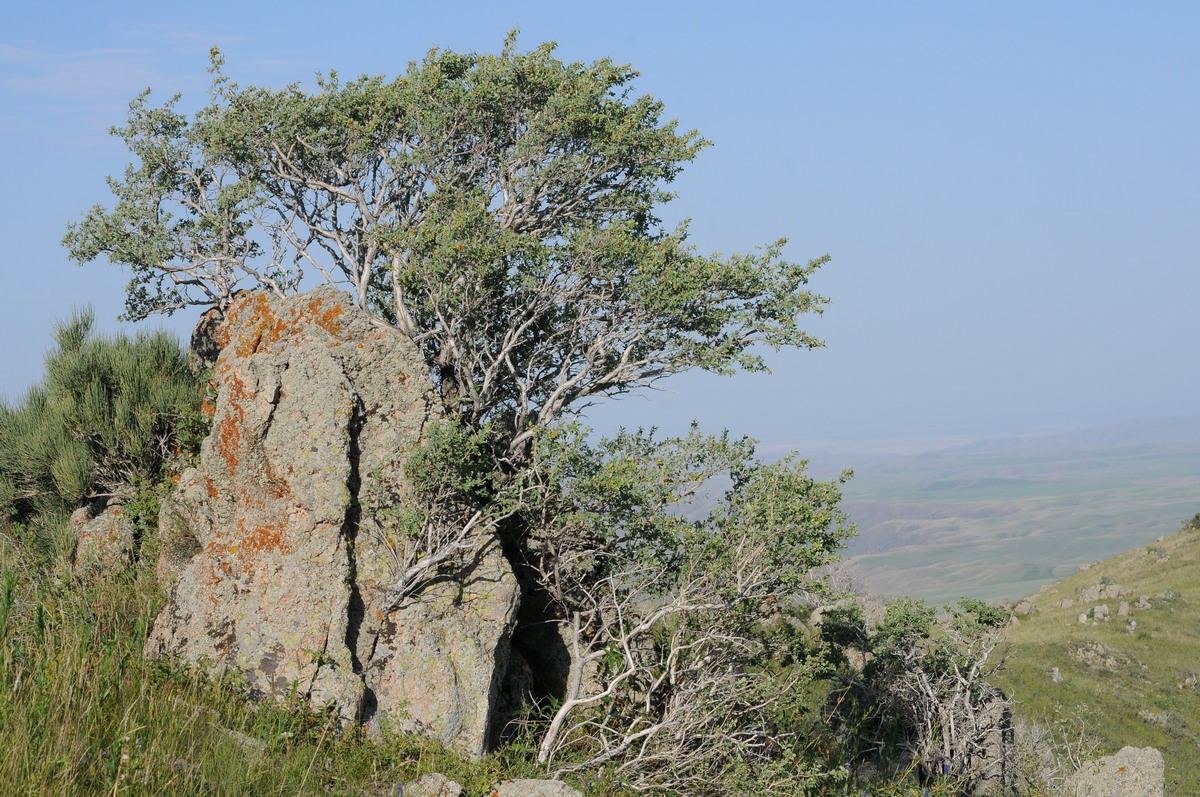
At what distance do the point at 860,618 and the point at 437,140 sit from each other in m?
9.95

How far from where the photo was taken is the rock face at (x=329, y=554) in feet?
30.7

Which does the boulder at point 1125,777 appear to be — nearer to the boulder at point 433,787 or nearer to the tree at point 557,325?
the tree at point 557,325

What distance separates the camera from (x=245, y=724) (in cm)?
805

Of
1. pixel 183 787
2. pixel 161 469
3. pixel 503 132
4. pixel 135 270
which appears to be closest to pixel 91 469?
pixel 161 469

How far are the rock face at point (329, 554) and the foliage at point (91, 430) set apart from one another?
3.45 meters

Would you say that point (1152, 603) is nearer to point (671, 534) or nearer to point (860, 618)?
point (860, 618)

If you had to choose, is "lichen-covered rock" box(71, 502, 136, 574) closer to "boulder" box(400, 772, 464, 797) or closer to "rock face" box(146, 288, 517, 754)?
"rock face" box(146, 288, 517, 754)

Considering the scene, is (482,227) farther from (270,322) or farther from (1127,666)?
(1127,666)

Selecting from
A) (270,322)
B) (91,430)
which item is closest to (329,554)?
(270,322)

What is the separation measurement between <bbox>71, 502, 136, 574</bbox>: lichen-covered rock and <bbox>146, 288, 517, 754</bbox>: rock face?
5.56ft

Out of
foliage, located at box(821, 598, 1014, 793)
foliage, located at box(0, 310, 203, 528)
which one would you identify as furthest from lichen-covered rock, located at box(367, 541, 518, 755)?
foliage, located at box(821, 598, 1014, 793)

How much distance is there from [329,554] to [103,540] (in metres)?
4.85

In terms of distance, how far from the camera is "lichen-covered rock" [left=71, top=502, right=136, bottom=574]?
40.4 ft

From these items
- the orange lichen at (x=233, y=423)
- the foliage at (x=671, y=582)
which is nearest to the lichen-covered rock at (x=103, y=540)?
the orange lichen at (x=233, y=423)
